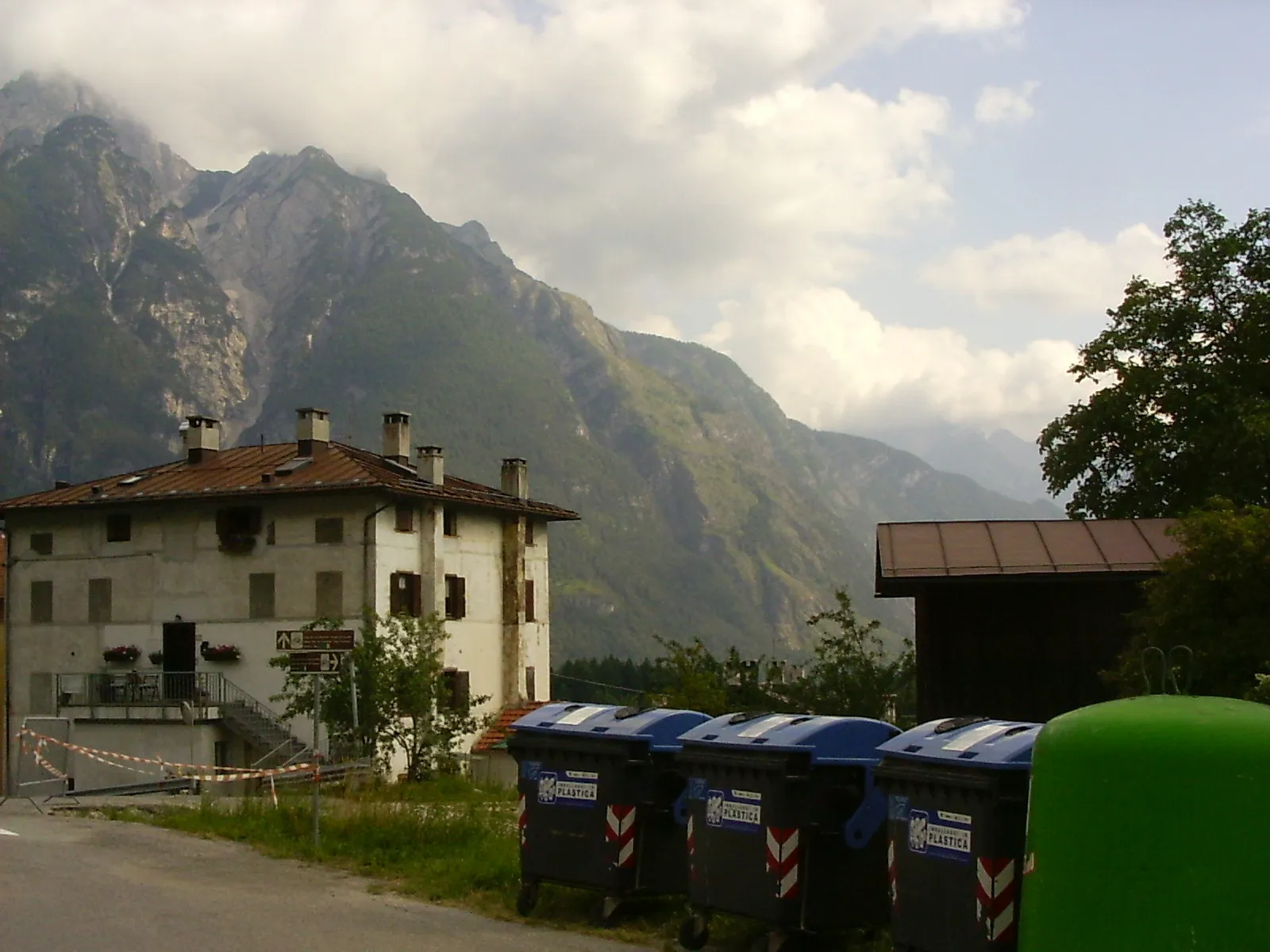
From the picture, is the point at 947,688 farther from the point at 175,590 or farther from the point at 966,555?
the point at 175,590

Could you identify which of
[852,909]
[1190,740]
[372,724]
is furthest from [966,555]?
[372,724]

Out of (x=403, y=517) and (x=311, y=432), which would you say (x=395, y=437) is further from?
(x=403, y=517)

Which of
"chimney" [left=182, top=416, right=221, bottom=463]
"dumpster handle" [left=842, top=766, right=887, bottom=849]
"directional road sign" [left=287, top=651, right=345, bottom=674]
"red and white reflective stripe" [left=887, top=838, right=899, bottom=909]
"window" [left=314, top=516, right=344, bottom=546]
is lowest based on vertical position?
"red and white reflective stripe" [left=887, top=838, right=899, bottom=909]

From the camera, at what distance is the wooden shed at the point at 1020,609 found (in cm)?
1886

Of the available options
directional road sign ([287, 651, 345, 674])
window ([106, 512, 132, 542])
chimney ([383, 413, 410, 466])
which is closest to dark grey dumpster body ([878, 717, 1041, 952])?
directional road sign ([287, 651, 345, 674])

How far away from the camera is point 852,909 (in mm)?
9547

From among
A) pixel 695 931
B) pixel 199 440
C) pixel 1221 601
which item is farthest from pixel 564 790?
pixel 199 440

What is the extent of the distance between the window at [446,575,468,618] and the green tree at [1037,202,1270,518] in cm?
1727

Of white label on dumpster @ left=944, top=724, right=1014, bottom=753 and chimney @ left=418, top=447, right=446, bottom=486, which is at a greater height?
chimney @ left=418, top=447, right=446, bottom=486

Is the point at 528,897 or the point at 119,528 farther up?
the point at 119,528

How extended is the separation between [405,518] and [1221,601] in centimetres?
3054

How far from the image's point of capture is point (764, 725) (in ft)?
33.4

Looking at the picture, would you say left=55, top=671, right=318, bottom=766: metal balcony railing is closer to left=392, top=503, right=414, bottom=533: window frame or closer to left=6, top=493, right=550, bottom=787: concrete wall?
left=6, top=493, right=550, bottom=787: concrete wall

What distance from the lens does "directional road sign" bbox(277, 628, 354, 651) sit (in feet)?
48.3
